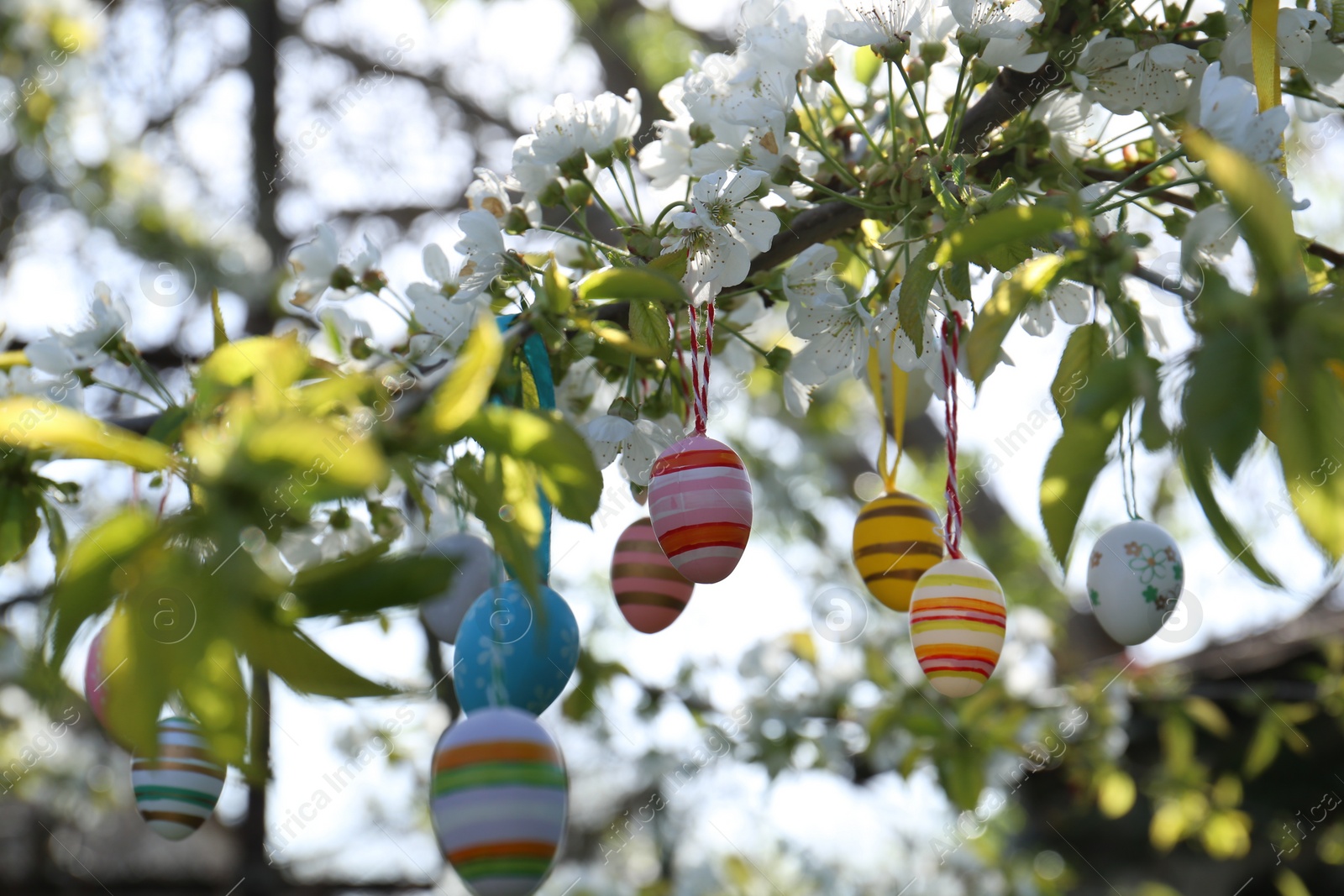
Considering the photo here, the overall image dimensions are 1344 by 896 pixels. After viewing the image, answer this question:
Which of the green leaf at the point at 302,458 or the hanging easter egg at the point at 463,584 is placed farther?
the hanging easter egg at the point at 463,584

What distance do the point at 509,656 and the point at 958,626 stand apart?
0.33 meters

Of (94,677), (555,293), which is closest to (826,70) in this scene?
(555,293)

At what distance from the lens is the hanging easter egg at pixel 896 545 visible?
0.91 metres

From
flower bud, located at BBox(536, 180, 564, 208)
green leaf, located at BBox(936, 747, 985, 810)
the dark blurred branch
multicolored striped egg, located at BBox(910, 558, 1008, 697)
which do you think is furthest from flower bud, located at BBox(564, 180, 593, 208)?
the dark blurred branch

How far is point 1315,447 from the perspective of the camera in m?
0.39

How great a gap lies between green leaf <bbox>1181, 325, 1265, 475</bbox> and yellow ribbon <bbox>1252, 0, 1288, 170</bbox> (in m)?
0.42

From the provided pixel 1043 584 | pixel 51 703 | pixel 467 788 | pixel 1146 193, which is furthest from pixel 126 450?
pixel 1043 584

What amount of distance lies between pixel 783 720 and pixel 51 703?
208cm

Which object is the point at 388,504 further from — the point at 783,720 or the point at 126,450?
the point at 783,720

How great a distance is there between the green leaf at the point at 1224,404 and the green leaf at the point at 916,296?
0.28 meters

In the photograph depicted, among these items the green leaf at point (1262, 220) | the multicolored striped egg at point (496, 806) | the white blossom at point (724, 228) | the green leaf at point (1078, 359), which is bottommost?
the multicolored striped egg at point (496, 806)

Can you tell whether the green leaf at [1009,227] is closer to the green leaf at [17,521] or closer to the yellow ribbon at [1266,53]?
the yellow ribbon at [1266,53]

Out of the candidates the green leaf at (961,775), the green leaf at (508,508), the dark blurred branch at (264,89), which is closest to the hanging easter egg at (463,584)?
the green leaf at (508,508)

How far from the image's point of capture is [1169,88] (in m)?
0.82
